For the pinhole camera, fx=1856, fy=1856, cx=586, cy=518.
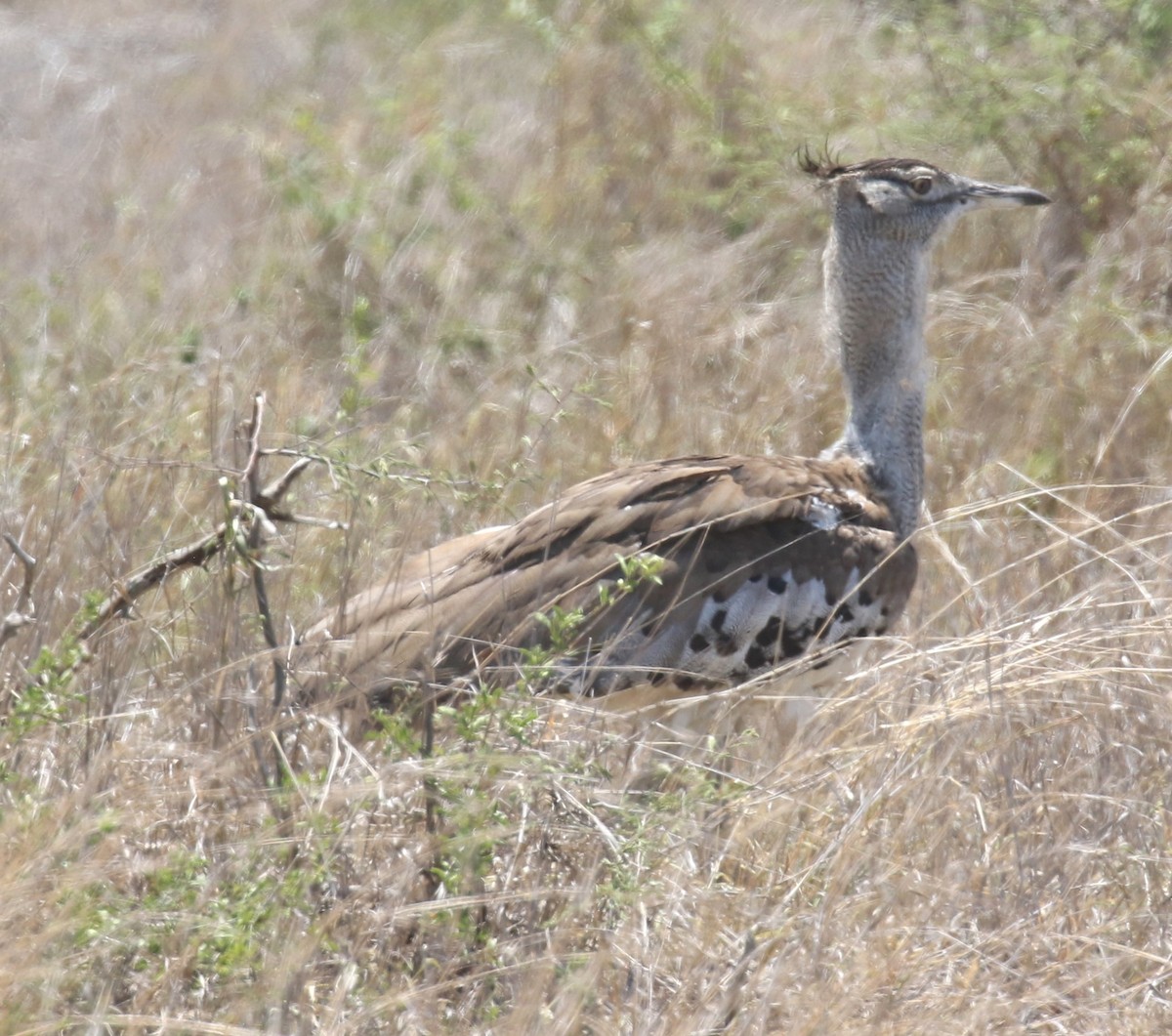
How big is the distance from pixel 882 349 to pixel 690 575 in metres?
0.85

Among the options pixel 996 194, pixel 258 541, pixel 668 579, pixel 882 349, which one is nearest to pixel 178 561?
pixel 258 541

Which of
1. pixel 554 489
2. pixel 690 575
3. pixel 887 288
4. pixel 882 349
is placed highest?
pixel 887 288

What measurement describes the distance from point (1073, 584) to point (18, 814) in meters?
2.36

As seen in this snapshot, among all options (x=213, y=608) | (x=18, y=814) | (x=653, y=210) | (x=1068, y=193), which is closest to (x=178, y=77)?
(x=653, y=210)

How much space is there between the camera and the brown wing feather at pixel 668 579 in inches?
133

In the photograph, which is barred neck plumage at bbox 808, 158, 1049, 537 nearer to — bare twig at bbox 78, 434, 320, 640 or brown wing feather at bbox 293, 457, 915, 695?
brown wing feather at bbox 293, 457, 915, 695

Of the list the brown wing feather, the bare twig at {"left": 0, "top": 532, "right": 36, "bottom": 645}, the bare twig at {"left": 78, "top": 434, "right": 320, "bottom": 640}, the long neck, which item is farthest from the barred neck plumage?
the bare twig at {"left": 0, "top": 532, "right": 36, "bottom": 645}

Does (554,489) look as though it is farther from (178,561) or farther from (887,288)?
(178,561)

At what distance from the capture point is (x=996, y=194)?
169 inches

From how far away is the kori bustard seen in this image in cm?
333

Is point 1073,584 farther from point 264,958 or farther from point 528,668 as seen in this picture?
point 264,958

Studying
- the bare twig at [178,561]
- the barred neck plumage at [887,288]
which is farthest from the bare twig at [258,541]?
the barred neck plumage at [887,288]

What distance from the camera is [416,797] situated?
9.02 feet

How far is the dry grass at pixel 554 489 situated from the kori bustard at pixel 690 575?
0.16 meters
